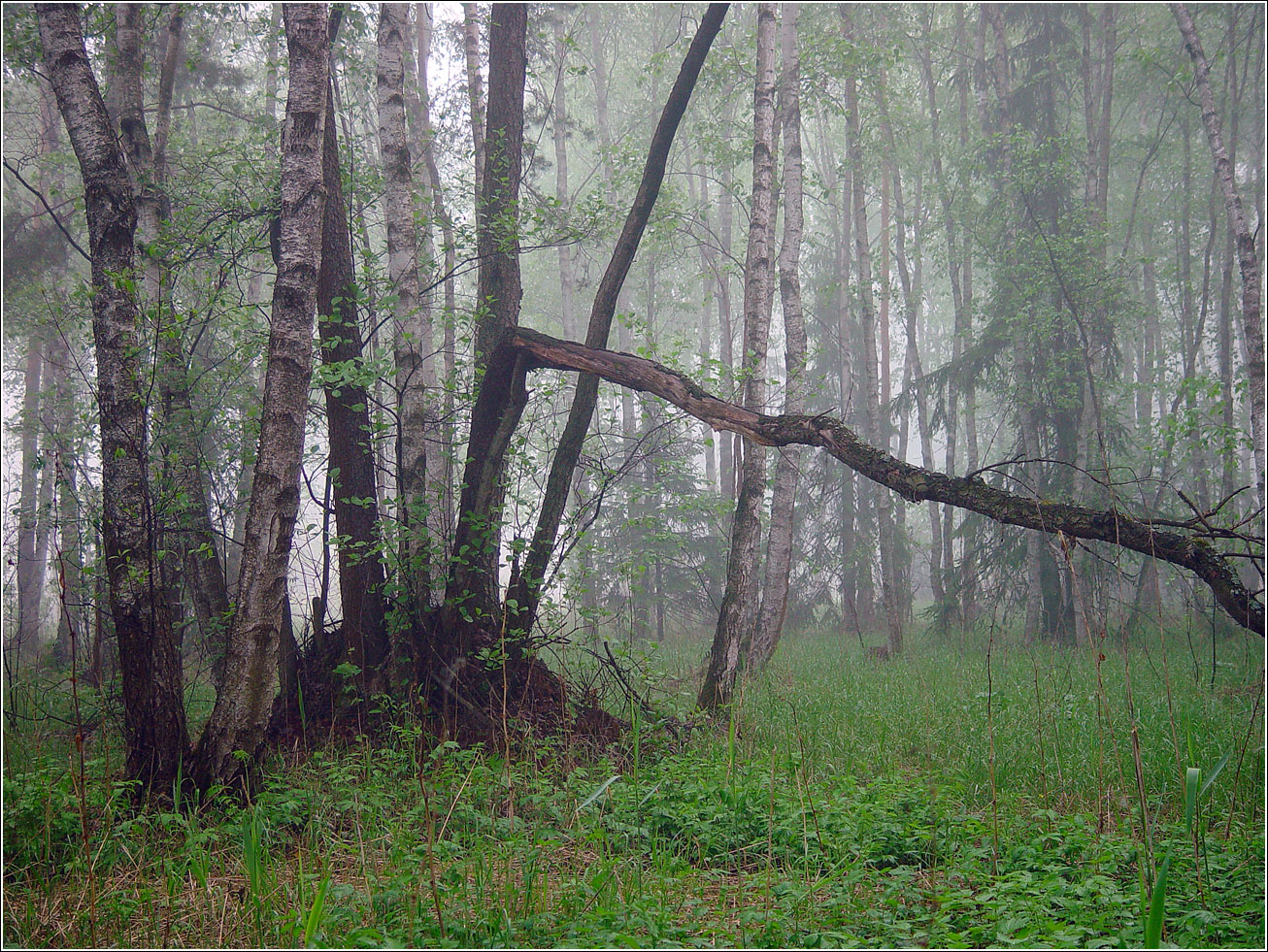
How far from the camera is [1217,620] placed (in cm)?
1156

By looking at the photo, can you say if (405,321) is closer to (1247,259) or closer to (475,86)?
(475,86)

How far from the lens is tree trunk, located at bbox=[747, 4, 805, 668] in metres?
9.47

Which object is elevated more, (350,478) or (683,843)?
(350,478)

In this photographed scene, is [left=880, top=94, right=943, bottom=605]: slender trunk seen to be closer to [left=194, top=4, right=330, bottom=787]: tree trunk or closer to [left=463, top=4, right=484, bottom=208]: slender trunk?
[left=463, top=4, right=484, bottom=208]: slender trunk

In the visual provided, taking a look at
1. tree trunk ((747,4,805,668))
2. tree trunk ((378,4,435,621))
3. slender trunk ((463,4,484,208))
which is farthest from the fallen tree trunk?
slender trunk ((463,4,484,208))

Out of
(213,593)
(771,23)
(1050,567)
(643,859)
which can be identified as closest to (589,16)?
(771,23)

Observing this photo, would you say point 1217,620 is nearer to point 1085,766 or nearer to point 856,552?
point 856,552

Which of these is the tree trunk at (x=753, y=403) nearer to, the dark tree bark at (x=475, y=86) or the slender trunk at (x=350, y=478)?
the slender trunk at (x=350, y=478)

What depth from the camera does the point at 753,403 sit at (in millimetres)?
7887

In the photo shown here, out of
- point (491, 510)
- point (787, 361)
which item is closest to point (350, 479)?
point (491, 510)

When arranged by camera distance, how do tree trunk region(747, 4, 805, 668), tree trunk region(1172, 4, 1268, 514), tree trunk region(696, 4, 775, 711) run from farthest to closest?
tree trunk region(747, 4, 805, 668)
tree trunk region(1172, 4, 1268, 514)
tree trunk region(696, 4, 775, 711)

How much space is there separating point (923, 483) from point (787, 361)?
6.09 metres

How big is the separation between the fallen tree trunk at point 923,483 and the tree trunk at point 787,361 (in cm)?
364

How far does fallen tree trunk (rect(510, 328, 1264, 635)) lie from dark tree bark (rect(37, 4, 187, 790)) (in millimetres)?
2694
